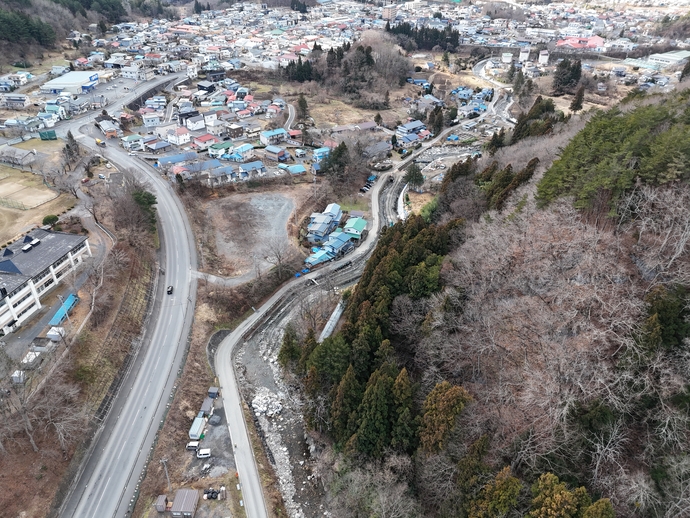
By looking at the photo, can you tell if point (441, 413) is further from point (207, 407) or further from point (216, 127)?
point (216, 127)

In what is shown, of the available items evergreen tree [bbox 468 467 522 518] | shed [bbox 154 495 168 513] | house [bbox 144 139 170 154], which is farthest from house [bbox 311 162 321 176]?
evergreen tree [bbox 468 467 522 518]

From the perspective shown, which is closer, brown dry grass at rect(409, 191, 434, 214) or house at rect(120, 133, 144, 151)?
brown dry grass at rect(409, 191, 434, 214)

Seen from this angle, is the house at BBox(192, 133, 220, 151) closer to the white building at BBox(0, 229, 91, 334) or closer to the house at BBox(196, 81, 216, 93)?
the house at BBox(196, 81, 216, 93)

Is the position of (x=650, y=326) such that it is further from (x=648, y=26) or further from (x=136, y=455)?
(x=648, y=26)

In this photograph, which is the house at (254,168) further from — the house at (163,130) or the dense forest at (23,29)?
the dense forest at (23,29)

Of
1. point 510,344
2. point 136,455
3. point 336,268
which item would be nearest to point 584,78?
point 336,268

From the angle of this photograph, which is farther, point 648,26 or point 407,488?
point 648,26
